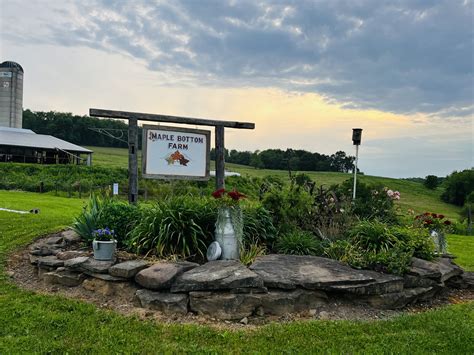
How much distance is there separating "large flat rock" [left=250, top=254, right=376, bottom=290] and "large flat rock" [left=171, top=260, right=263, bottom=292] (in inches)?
7.1

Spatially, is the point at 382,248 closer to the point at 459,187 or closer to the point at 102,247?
the point at 102,247

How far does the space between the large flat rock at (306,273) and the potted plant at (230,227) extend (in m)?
0.39

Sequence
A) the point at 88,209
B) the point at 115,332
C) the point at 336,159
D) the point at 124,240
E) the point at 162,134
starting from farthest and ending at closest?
the point at 336,159
the point at 162,134
the point at 88,209
the point at 124,240
the point at 115,332

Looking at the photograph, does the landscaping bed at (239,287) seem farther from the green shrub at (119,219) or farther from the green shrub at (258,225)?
the green shrub at (258,225)

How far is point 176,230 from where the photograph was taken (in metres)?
5.96

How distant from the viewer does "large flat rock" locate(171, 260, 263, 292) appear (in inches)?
188

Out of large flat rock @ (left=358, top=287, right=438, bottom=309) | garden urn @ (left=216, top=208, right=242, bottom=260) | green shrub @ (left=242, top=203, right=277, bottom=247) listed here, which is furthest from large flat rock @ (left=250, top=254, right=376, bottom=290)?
green shrub @ (left=242, top=203, right=277, bottom=247)

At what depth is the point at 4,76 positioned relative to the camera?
50.5 metres

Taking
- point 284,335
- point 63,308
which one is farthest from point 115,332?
point 284,335

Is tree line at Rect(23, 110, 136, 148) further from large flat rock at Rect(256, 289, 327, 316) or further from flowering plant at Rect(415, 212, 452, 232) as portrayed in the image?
large flat rock at Rect(256, 289, 327, 316)

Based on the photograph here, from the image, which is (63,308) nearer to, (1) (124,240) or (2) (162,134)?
(1) (124,240)

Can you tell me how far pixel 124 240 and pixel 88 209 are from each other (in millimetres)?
1032

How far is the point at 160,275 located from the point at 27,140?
44.4 meters

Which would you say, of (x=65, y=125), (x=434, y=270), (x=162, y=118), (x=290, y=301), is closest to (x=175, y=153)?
(x=162, y=118)
